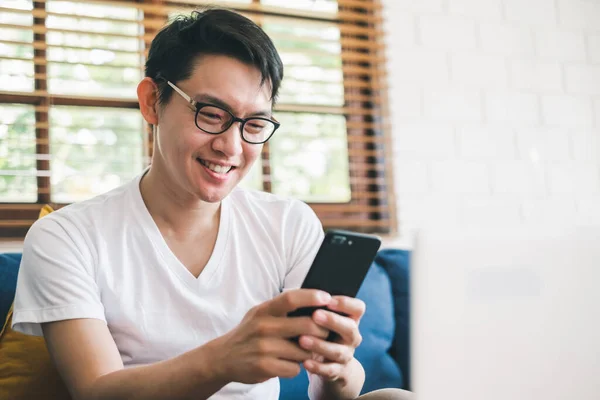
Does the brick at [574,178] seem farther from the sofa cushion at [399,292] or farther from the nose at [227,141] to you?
the nose at [227,141]

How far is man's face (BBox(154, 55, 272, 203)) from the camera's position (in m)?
1.16

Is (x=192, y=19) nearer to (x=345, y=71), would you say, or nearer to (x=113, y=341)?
(x=113, y=341)

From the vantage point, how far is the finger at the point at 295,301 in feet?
2.58

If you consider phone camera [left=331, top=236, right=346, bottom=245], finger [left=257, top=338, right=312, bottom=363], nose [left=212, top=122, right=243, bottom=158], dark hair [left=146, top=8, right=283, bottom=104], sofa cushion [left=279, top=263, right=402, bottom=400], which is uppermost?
dark hair [left=146, top=8, right=283, bottom=104]

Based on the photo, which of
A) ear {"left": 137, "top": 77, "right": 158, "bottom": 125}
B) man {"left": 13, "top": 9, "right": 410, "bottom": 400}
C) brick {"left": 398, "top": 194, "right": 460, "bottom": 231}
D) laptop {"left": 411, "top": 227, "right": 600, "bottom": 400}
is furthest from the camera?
brick {"left": 398, "top": 194, "right": 460, "bottom": 231}

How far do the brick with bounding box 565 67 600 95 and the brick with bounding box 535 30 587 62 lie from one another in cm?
4

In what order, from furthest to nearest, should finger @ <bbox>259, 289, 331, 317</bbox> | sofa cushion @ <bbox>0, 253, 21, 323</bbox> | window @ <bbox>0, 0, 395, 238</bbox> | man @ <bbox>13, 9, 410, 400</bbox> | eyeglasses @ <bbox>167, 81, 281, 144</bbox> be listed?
window @ <bbox>0, 0, 395, 238</bbox> < sofa cushion @ <bbox>0, 253, 21, 323</bbox> < eyeglasses @ <bbox>167, 81, 281, 144</bbox> < man @ <bbox>13, 9, 410, 400</bbox> < finger @ <bbox>259, 289, 331, 317</bbox>

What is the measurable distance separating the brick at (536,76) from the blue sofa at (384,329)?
3.52 feet

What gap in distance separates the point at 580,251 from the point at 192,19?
0.97 metres

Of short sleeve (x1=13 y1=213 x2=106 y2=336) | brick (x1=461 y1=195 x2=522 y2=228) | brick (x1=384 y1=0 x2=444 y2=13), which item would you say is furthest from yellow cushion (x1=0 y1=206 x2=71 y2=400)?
brick (x1=384 y1=0 x2=444 y2=13)

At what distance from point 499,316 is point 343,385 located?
647mm

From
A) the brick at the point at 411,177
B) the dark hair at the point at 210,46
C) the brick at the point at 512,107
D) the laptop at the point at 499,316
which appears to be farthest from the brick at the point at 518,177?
the laptop at the point at 499,316

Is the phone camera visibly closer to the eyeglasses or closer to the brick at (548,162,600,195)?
the eyeglasses

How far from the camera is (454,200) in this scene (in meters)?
2.41
